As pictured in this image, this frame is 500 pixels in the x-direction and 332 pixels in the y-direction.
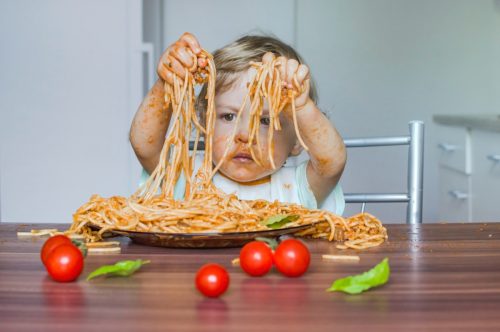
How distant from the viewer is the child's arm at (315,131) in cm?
140

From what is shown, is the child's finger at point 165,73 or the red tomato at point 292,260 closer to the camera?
Result: the red tomato at point 292,260

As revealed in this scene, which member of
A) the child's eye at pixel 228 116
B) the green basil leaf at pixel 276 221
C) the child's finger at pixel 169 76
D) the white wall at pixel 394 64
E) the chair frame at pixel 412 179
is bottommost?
the green basil leaf at pixel 276 221

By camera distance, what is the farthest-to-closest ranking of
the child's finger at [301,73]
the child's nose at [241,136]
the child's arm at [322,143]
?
the child's nose at [241,136], the child's arm at [322,143], the child's finger at [301,73]

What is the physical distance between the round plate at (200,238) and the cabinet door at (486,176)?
209cm

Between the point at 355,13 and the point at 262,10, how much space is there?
577mm

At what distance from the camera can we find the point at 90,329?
738 mm

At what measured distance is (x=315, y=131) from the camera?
1532 mm

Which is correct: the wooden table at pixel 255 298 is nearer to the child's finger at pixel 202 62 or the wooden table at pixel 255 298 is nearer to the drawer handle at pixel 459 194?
the child's finger at pixel 202 62

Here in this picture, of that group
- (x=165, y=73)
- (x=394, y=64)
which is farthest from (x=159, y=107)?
(x=394, y=64)

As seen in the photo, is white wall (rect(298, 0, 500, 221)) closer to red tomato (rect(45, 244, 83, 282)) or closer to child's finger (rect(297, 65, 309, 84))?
child's finger (rect(297, 65, 309, 84))

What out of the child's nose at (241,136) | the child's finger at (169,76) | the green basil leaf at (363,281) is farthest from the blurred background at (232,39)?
the green basil leaf at (363,281)

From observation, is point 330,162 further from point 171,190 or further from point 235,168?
point 171,190

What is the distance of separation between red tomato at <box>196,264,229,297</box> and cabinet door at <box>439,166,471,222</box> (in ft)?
9.54

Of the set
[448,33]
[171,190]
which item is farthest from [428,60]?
[171,190]
